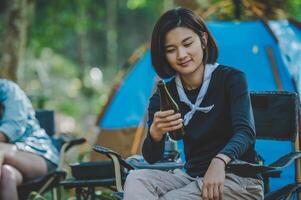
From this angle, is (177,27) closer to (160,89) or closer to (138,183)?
(160,89)

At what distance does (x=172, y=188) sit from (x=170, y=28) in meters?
0.72

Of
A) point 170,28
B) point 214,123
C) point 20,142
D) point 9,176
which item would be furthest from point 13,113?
point 214,123

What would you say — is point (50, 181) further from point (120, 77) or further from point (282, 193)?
point (282, 193)

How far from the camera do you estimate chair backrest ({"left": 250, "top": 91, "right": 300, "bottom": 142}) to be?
3.80 metres

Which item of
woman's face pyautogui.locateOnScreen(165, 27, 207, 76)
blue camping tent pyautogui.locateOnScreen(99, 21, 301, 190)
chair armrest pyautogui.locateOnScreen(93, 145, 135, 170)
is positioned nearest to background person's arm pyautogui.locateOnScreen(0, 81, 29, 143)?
blue camping tent pyautogui.locateOnScreen(99, 21, 301, 190)

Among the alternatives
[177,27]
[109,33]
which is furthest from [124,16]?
[177,27]

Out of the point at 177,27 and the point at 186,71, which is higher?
the point at 177,27

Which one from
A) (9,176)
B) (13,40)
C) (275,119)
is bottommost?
(9,176)

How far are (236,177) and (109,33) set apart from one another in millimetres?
17792

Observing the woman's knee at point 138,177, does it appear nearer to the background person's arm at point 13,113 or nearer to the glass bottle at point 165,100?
the glass bottle at point 165,100

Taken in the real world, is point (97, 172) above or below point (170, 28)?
below

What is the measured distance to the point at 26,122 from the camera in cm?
479

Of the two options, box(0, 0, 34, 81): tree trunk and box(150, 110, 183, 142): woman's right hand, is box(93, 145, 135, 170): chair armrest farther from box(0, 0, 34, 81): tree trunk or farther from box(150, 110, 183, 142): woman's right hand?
box(0, 0, 34, 81): tree trunk

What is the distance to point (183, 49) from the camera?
118 inches
